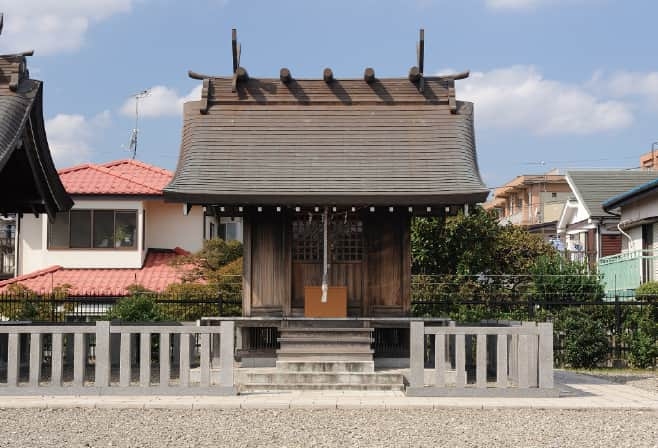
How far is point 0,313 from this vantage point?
2283cm

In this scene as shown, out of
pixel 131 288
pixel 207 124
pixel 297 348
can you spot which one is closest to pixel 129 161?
pixel 131 288

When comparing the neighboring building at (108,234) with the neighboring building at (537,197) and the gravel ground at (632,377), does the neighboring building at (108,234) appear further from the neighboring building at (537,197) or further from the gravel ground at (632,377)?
the neighboring building at (537,197)

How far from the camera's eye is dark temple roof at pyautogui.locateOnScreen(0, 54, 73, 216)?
16.6 metres

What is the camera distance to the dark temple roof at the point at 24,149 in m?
16.6

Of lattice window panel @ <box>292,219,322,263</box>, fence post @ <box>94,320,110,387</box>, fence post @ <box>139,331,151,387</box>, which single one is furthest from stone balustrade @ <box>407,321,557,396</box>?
fence post @ <box>94,320,110,387</box>

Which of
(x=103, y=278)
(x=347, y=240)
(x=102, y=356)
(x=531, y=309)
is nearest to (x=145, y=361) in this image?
(x=102, y=356)

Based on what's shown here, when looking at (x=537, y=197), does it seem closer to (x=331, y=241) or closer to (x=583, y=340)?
(x=583, y=340)

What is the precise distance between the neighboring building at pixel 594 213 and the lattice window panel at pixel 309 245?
16176 millimetres

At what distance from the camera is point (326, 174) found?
1680cm

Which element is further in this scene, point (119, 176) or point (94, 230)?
point (119, 176)

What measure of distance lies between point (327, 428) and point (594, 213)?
23622 millimetres

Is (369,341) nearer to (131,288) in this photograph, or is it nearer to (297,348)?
(297,348)

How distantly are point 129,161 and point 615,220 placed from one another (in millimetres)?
17956

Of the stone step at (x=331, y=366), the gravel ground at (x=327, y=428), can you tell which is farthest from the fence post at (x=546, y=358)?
the stone step at (x=331, y=366)
